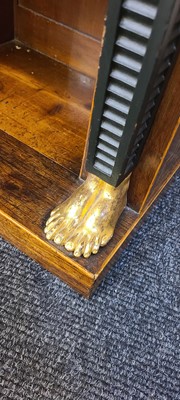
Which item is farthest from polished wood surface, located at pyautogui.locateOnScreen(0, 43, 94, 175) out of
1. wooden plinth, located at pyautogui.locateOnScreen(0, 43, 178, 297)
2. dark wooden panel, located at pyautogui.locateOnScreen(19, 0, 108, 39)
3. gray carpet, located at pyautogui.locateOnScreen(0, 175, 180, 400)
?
gray carpet, located at pyautogui.locateOnScreen(0, 175, 180, 400)

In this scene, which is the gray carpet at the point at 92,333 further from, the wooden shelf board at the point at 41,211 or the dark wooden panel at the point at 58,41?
the dark wooden panel at the point at 58,41

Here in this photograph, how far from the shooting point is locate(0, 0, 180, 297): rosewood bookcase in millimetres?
656

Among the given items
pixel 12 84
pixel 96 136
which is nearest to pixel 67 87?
pixel 12 84

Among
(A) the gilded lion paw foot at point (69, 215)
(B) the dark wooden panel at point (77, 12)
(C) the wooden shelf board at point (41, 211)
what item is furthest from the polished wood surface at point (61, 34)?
(A) the gilded lion paw foot at point (69, 215)

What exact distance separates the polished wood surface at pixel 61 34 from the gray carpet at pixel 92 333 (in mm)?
517

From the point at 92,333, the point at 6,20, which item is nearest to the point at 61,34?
the point at 6,20

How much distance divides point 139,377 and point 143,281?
0.17 meters

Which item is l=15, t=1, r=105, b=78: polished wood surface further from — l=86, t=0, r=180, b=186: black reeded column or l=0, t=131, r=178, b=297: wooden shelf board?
l=86, t=0, r=180, b=186: black reeded column

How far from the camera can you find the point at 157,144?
64cm

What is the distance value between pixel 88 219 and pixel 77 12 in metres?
0.57

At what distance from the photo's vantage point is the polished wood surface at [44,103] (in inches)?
32.2

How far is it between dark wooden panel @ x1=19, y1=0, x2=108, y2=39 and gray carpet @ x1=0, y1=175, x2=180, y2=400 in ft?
1.80

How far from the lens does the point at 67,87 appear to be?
97 cm

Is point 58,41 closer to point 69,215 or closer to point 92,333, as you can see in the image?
point 69,215
